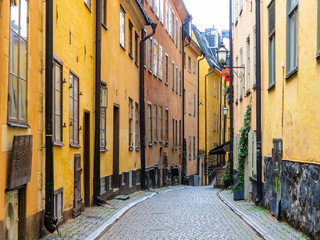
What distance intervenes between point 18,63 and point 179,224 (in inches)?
231

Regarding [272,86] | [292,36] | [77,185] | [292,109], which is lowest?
[77,185]

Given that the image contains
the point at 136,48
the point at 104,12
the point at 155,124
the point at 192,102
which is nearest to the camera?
the point at 104,12

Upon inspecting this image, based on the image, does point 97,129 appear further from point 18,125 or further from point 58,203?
point 18,125

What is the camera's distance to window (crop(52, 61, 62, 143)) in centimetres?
1134

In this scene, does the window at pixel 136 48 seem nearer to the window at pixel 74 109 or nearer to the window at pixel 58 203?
the window at pixel 74 109

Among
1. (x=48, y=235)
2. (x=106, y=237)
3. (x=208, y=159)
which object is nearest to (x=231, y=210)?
(x=106, y=237)

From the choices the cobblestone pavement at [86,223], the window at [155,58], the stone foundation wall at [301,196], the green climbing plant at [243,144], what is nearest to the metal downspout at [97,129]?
the cobblestone pavement at [86,223]

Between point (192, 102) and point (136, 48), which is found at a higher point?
point (136, 48)

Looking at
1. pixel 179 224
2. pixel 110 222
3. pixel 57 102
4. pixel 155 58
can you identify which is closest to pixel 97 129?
pixel 110 222

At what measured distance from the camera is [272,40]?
15266mm

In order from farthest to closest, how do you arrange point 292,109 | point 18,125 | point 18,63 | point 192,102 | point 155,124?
1. point 192,102
2. point 155,124
3. point 292,109
4. point 18,63
5. point 18,125

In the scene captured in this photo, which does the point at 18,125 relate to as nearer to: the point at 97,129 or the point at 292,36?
the point at 292,36

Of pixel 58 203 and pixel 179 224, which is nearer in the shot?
pixel 58 203

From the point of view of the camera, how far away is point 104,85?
17344mm
